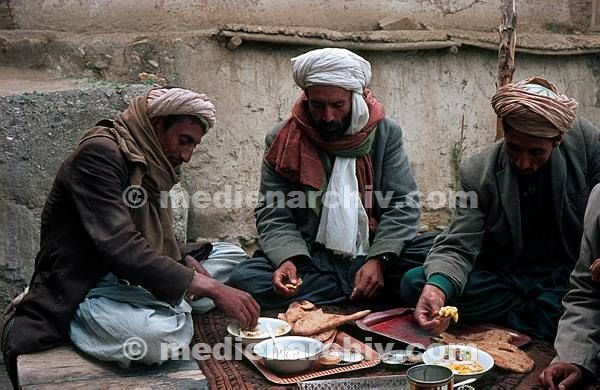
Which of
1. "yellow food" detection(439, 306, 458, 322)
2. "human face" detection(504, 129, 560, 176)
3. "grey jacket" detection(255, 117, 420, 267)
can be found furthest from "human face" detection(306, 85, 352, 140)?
"yellow food" detection(439, 306, 458, 322)

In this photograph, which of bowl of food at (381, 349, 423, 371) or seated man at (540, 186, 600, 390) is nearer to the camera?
seated man at (540, 186, 600, 390)

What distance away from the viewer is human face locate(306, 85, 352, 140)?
428cm

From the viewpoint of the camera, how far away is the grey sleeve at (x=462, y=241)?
395 cm

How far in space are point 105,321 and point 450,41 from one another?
3.99 m

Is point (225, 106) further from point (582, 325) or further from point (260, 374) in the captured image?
point (582, 325)

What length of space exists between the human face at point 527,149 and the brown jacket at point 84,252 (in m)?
1.48

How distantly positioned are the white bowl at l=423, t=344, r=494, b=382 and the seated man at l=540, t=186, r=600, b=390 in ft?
0.85

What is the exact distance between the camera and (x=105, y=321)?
355 centimetres

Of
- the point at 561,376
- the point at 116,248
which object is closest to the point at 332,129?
the point at 116,248

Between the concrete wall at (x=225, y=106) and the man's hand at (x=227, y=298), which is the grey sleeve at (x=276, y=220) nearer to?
the man's hand at (x=227, y=298)

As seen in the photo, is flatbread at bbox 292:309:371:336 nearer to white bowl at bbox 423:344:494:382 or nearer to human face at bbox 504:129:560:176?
white bowl at bbox 423:344:494:382

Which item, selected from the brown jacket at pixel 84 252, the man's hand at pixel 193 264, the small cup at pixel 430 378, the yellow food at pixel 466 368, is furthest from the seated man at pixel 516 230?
the brown jacket at pixel 84 252

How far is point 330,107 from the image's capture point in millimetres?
4289

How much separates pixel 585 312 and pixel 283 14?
3797 millimetres
